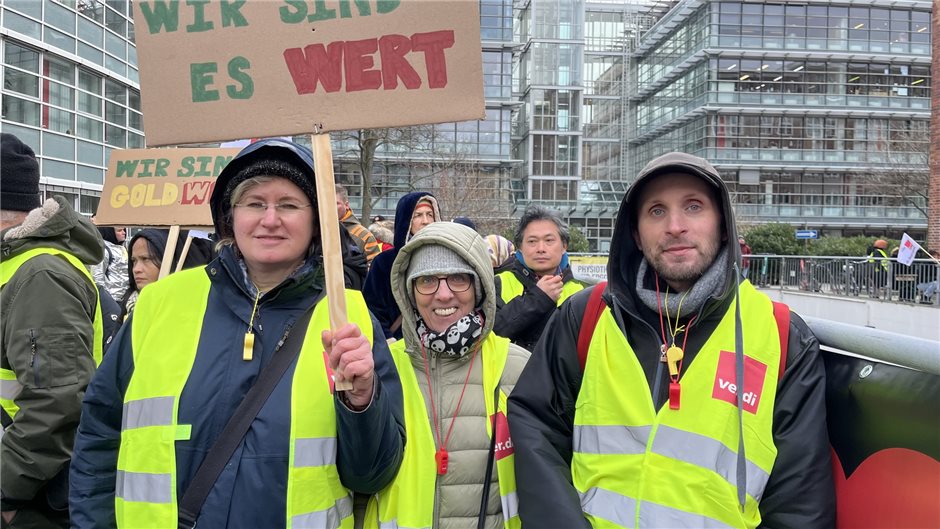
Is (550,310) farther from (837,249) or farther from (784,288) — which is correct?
(837,249)

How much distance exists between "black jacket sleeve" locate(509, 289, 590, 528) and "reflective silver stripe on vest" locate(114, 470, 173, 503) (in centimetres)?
107

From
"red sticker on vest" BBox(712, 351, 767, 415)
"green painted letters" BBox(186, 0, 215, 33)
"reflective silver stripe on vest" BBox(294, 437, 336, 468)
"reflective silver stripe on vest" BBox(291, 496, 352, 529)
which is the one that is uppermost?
"green painted letters" BBox(186, 0, 215, 33)

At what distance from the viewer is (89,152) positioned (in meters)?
18.8

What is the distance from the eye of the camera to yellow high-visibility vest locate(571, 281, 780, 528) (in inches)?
75.2

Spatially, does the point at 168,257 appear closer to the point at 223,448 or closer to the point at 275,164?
the point at 275,164

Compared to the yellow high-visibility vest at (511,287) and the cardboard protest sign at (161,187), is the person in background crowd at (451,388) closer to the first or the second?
the yellow high-visibility vest at (511,287)

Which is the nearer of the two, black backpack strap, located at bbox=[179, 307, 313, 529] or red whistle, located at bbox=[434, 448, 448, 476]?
black backpack strap, located at bbox=[179, 307, 313, 529]

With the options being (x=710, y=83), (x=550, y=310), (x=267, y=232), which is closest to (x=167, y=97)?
(x=267, y=232)

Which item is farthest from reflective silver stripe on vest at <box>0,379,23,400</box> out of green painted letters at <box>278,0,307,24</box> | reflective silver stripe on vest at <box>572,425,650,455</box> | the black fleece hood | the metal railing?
the metal railing

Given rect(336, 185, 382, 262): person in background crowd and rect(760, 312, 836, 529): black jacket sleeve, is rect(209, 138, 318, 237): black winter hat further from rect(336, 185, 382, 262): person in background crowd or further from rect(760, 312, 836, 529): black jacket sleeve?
rect(336, 185, 382, 262): person in background crowd

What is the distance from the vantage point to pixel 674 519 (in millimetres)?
1904

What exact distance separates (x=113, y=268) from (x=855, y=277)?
1414 cm

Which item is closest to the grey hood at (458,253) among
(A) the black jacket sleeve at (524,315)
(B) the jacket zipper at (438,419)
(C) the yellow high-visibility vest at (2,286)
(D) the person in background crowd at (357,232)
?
(B) the jacket zipper at (438,419)

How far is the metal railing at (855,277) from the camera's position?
12594 mm
